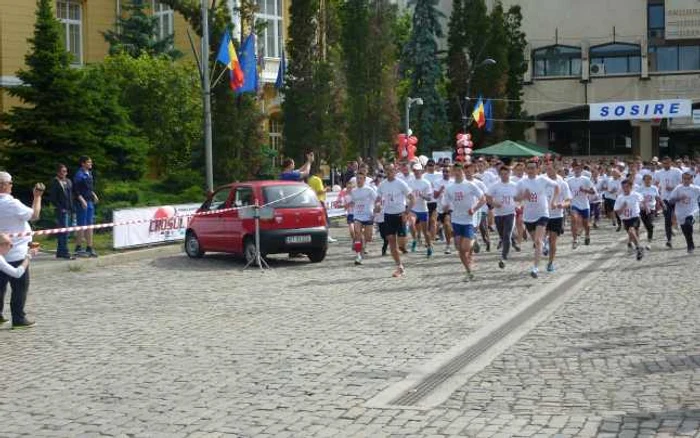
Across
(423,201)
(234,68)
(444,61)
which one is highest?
(444,61)

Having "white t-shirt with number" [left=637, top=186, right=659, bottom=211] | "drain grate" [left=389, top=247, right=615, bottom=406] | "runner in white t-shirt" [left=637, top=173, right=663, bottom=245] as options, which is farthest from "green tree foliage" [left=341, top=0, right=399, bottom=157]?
"drain grate" [left=389, top=247, right=615, bottom=406]

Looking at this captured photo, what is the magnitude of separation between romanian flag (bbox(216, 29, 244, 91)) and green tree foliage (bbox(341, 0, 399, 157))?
15560 millimetres

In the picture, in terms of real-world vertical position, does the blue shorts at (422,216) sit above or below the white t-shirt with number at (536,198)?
below

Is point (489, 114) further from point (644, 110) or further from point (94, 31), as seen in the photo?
point (94, 31)

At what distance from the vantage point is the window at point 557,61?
7188 cm

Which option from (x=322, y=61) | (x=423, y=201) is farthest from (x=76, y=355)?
(x=322, y=61)

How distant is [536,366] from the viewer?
880 cm

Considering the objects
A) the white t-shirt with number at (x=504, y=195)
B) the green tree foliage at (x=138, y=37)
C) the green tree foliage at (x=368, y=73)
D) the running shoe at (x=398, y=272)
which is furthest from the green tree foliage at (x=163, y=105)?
the running shoe at (x=398, y=272)

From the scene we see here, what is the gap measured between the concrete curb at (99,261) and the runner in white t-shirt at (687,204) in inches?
401

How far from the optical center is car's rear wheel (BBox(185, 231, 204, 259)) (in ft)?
66.3

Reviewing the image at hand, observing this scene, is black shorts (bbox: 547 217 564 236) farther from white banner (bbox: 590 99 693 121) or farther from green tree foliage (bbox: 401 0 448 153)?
green tree foliage (bbox: 401 0 448 153)

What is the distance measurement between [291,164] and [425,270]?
255 inches

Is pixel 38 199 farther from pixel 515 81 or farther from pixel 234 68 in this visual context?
pixel 515 81

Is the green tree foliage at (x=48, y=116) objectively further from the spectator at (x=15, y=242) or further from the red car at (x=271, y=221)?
the spectator at (x=15, y=242)
